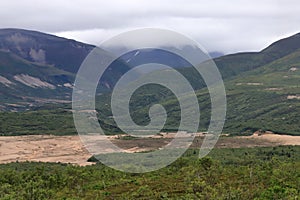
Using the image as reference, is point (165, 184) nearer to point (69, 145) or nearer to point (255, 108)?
point (69, 145)

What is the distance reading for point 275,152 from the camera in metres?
83.8

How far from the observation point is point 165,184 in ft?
155

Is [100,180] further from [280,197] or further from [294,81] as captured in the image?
[294,81]

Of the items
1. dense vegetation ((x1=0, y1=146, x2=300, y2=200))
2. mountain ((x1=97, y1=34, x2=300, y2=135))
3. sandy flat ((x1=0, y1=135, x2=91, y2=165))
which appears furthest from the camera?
mountain ((x1=97, y1=34, x2=300, y2=135))

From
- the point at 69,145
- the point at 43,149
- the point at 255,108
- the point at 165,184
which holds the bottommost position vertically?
the point at 43,149

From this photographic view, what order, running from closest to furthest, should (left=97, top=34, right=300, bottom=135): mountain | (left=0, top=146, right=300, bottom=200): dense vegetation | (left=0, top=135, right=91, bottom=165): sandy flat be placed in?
(left=0, top=146, right=300, bottom=200): dense vegetation
(left=0, top=135, right=91, bottom=165): sandy flat
(left=97, top=34, right=300, bottom=135): mountain

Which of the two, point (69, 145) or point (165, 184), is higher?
point (165, 184)

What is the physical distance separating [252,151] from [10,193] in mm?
50702

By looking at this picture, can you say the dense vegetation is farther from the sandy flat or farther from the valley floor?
the valley floor

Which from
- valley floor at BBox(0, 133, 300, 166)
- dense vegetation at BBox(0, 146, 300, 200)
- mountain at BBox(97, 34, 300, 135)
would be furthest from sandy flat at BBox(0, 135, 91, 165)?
mountain at BBox(97, 34, 300, 135)

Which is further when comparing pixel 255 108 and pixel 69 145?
pixel 255 108

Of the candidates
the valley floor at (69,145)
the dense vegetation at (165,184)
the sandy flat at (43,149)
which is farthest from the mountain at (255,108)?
the dense vegetation at (165,184)

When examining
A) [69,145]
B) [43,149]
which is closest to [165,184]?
[43,149]

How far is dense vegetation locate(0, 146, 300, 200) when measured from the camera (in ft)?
134
